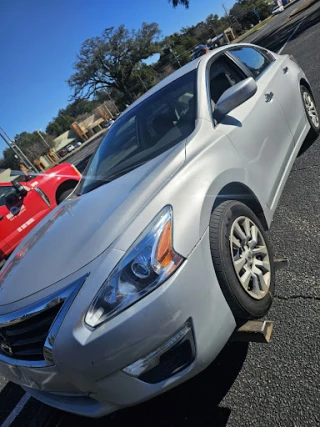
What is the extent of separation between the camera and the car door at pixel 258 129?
2475mm

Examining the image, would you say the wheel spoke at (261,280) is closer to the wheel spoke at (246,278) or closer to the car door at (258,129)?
the wheel spoke at (246,278)

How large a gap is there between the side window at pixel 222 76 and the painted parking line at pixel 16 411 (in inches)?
115

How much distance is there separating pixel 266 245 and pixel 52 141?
82875 millimetres

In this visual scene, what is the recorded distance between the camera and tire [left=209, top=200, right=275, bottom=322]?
5.91 ft

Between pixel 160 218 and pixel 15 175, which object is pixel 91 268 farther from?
pixel 15 175

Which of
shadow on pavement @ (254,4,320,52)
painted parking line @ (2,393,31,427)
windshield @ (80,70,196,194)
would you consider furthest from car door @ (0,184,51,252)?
shadow on pavement @ (254,4,320,52)

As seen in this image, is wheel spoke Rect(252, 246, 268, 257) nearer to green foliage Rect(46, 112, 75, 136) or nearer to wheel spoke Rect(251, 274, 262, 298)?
wheel spoke Rect(251, 274, 262, 298)

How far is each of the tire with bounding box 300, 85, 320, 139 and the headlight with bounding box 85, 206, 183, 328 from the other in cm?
304

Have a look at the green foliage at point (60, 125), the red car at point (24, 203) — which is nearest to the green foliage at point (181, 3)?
the red car at point (24, 203)

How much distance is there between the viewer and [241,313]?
6.07 feet

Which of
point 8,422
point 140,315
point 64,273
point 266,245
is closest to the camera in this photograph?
point 140,315

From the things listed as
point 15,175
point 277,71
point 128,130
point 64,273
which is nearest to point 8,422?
point 64,273

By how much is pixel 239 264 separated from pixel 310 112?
9.35 feet

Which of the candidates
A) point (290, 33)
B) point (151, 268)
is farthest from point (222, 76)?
point (290, 33)
